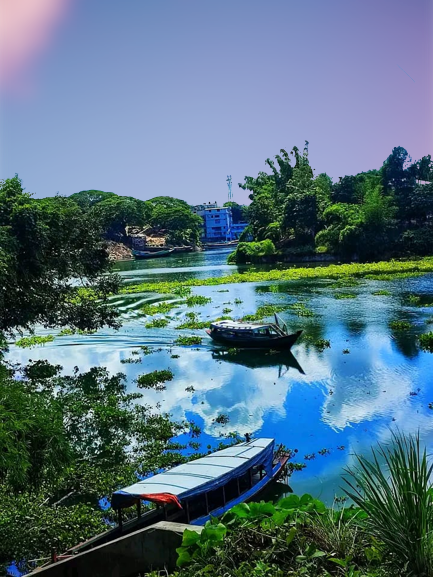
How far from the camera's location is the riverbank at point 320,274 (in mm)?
50650

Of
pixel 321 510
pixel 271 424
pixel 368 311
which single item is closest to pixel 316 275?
pixel 368 311

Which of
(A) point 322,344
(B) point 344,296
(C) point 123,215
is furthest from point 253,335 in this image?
(C) point 123,215

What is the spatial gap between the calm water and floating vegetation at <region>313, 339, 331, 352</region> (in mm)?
350

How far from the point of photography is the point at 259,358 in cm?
2450

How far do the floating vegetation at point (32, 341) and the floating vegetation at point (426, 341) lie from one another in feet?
77.1

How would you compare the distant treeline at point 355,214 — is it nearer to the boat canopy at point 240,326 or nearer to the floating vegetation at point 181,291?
the floating vegetation at point 181,291

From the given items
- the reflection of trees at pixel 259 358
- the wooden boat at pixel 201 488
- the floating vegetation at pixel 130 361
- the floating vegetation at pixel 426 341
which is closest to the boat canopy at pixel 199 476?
the wooden boat at pixel 201 488

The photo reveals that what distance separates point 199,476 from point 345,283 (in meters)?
39.1

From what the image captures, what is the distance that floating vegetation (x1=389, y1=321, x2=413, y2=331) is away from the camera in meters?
27.1

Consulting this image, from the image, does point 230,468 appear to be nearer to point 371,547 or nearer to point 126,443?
point 126,443

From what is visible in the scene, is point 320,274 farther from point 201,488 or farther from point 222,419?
point 201,488

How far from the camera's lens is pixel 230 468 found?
34.0 feet

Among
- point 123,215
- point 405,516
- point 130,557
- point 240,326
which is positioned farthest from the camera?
point 123,215

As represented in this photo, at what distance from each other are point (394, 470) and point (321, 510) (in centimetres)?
128
